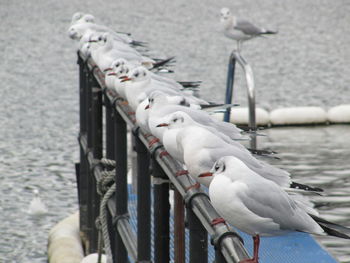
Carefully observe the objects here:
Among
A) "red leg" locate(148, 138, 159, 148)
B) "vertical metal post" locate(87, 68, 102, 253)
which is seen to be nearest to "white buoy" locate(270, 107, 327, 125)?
"vertical metal post" locate(87, 68, 102, 253)

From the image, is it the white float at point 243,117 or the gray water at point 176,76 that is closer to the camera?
the gray water at point 176,76

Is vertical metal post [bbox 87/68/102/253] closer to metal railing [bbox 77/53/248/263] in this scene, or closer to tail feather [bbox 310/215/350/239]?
metal railing [bbox 77/53/248/263]

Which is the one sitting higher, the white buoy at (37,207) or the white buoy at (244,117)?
the white buoy at (244,117)

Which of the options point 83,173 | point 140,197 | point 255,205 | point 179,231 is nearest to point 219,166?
point 255,205

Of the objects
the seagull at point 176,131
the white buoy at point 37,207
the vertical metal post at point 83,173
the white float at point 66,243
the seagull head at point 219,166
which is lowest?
the white buoy at point 37,207

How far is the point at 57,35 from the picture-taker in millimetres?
23266

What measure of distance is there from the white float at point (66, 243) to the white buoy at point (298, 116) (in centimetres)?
400

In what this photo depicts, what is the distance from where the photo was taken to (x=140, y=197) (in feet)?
12.8

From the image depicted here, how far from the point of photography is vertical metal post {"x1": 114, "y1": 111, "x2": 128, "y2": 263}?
4602 millimetres

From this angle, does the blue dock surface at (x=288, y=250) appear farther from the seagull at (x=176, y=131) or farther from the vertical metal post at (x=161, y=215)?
the seagull at (x=176, y=131)

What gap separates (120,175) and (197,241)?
1.97 metres

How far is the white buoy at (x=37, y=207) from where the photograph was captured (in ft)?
27.0

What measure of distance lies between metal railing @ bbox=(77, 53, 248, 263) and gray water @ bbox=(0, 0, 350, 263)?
4.45 ft

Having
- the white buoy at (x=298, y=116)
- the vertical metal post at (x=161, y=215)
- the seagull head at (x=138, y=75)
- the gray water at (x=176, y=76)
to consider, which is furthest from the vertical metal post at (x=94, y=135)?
the white buoy at (x=298, y=116)
